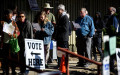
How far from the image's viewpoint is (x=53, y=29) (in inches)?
416

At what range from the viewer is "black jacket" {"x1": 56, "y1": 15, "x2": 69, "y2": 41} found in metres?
10.4

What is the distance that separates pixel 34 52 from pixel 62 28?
257 centimetres

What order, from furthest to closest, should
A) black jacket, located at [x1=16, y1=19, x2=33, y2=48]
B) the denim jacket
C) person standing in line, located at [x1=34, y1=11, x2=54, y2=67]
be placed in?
the denim jacket
person standing in line, located at [x1=34, y1=11, x2=54, y2=67]
black jacket, located at [x1=16, y1=19, x2=33, y2=48]

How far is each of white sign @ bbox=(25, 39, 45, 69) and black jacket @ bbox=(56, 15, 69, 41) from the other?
7.92 ft

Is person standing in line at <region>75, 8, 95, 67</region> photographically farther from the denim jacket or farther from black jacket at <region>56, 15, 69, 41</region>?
black jacket at <region>56, 15, 69, 41</region>

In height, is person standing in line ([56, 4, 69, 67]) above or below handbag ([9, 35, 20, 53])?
above

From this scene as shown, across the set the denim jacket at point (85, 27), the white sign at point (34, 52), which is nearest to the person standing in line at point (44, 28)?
the denim jacket at point (85, 27)

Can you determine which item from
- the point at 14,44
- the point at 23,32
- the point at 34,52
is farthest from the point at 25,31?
the point at 34,52

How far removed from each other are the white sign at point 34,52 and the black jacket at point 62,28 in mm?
2415

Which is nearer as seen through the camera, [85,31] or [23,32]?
[23,32]

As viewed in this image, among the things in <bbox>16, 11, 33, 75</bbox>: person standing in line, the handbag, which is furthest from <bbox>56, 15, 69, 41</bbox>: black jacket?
the handbag

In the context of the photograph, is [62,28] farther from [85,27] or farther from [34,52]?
[34,52]

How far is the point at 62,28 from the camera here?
10.4m

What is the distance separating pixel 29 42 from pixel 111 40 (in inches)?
77.3
